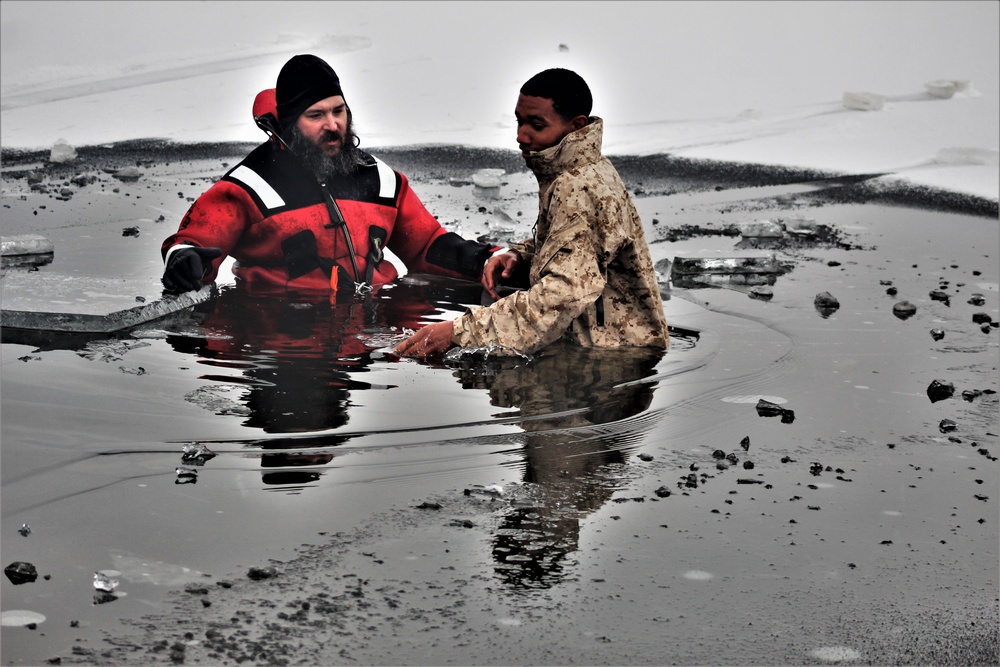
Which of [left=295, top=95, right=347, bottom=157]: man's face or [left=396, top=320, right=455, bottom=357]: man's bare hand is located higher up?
[left=295, top=95, right=347, bottom=157]: man's face

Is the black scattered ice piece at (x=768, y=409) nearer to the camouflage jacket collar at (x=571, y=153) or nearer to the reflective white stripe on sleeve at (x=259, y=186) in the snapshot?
the camouflage jacket collar at (x=571, y=153)

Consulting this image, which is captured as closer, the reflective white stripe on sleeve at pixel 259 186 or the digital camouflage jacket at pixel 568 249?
the digital camouflage jacket at pixel 568 249

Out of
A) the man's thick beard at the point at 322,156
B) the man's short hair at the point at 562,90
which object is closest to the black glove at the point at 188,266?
the man's thick beard at the point at 322,156

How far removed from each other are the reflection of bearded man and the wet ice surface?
71 cm

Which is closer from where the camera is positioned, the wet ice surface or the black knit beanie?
the wet ice surface

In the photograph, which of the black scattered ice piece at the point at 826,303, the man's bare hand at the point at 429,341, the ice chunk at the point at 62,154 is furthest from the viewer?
the ice chunk at the point at 62,154

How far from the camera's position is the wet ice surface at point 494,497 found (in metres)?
3.08

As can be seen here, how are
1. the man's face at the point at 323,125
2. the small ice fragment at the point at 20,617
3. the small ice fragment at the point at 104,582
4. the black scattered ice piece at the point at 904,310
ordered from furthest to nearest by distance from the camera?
the black scattered ice piece at the point at 904,310 → the man's face at the point at 323,125 → the small ice fragment at the point at 104,582 → the small ice fragment at the point at 20,617

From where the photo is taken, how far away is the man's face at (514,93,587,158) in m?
5.05

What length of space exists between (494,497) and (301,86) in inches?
117

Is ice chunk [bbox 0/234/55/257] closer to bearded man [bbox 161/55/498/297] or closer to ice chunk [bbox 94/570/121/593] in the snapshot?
bearded man [bbox 161/55/498/297]

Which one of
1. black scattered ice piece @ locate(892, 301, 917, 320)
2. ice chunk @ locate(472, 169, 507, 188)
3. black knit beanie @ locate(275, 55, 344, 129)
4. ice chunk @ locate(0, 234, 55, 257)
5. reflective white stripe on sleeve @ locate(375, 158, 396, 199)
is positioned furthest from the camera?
ice chunk @ locate(472, 169, 507, 188)

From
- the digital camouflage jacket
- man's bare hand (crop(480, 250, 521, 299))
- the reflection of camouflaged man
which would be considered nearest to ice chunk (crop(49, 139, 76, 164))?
man's bare hand (crop(480, 250, 521, 299))

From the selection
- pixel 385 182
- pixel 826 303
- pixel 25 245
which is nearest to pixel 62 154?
pixel 25 245
